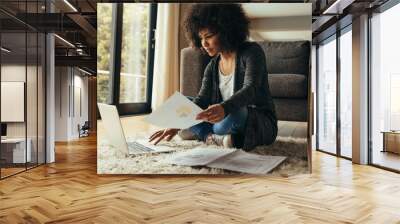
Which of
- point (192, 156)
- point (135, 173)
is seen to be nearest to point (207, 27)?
point (192, 156)

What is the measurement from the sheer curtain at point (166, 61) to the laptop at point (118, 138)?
62cm

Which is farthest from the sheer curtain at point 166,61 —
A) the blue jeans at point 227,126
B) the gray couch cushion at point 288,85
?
the gray couch cushion at point 288,85

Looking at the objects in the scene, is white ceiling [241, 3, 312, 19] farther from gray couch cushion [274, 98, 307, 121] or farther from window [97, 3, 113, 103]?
window [97, 3, 113, 103]

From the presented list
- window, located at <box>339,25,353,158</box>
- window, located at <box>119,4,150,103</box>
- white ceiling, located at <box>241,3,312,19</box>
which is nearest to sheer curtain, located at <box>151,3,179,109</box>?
window, located at <box>119,4,150,103</box>

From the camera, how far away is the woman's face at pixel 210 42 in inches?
241

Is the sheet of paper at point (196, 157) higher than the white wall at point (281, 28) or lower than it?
lower

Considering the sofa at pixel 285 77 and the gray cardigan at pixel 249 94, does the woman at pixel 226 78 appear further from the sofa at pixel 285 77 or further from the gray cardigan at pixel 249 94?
the sofa at pixel 285 77

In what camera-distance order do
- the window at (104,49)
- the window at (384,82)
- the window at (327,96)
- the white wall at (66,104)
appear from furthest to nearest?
the white wall at (66,104) < the window at (327,96) < the window at (384,82) < the window at (104,49)

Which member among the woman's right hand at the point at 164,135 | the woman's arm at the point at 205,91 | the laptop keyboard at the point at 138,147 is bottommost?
the laptop keyboard at the point at 138,147

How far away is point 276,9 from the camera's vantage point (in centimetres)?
614

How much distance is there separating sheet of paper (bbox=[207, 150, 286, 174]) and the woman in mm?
182

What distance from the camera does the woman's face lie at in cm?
613

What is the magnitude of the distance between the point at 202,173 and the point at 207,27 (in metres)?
2.32

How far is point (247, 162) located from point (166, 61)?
206cm
